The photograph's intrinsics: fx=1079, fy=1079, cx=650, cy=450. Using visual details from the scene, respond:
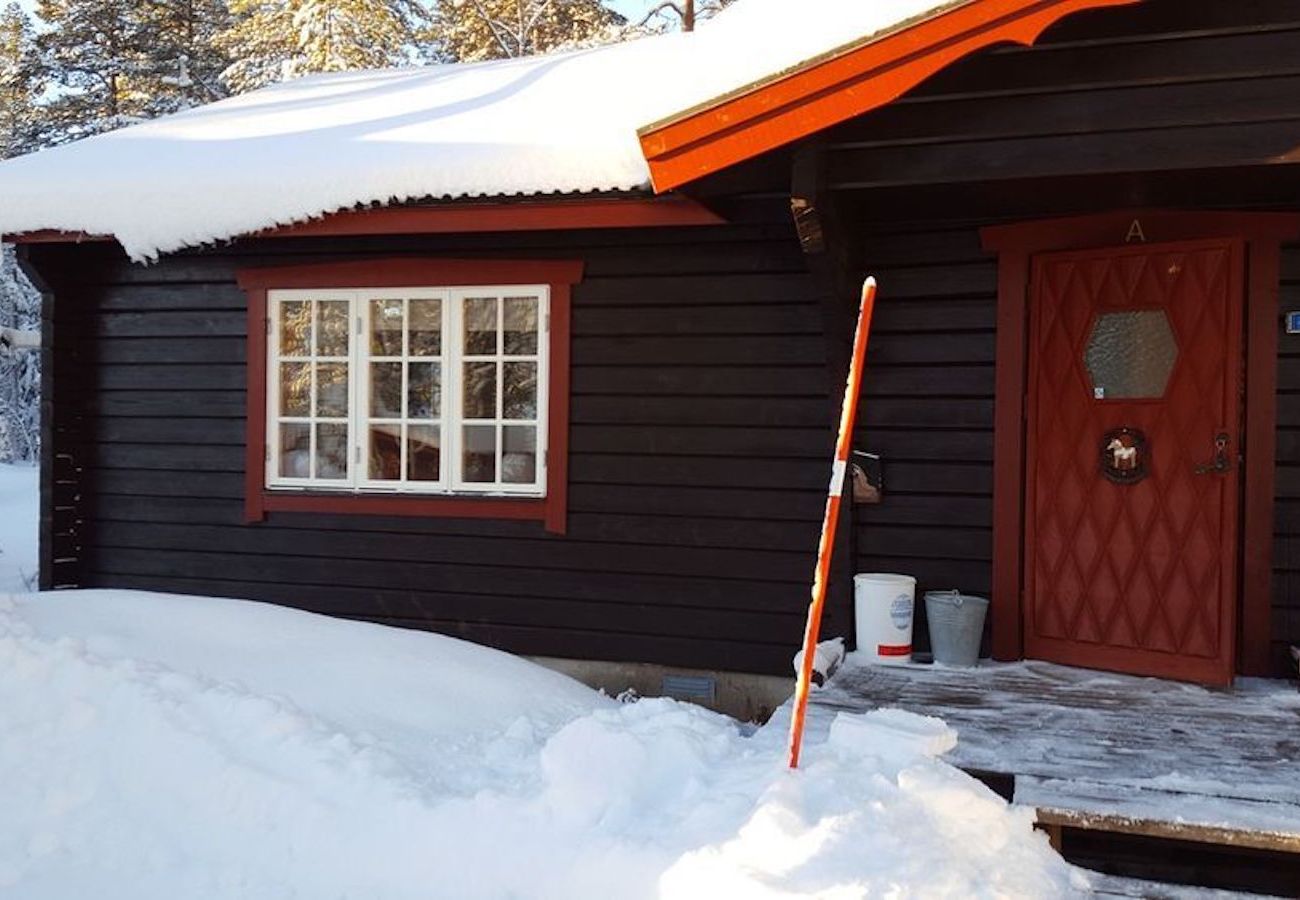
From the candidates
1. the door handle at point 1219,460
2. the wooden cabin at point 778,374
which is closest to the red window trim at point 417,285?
the wooden cabin at point 778,374

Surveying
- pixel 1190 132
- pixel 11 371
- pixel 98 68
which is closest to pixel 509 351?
pixel 1190 132

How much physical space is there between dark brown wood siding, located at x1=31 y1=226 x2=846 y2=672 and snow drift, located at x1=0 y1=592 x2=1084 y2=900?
1.36 metres

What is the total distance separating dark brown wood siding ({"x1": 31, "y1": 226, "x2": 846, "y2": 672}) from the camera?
5.58 metres

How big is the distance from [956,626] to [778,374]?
1.53 meters

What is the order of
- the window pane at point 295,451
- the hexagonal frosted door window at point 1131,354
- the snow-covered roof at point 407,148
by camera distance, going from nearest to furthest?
the hexagonal frosted door window at point 1131,354 < the snow-covered roof at point 407,148 < the window pane at point 295,451

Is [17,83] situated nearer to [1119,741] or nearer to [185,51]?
[185,51]

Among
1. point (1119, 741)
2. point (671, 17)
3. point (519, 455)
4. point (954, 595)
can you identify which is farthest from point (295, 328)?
point (671, 17)

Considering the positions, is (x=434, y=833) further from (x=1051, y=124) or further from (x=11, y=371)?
(x=11, y=371)

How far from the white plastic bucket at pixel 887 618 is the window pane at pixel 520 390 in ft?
6.80

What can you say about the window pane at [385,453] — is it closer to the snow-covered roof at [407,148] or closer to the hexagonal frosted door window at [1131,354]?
the snow-covered roof at [407,148]

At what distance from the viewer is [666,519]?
5.77m

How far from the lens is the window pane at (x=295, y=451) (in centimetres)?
637

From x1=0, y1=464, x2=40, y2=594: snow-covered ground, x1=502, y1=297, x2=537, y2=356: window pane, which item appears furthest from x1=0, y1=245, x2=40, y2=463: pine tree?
x1=502, y1=297, x2=537, y2=356: window pane

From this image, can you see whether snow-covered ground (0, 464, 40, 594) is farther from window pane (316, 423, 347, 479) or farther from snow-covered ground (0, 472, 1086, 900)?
snow-covered ground (0, 472, 1086, 900)
